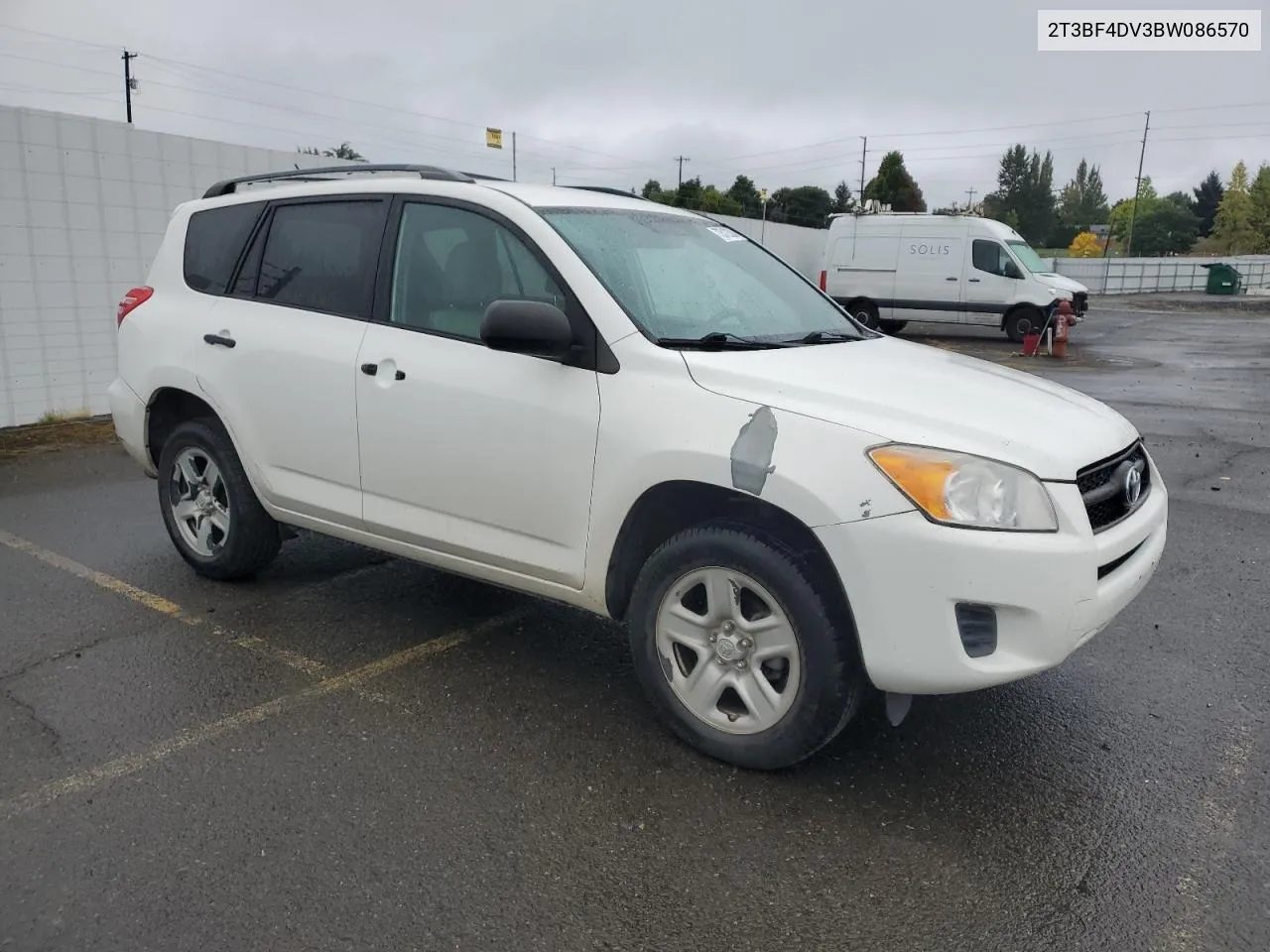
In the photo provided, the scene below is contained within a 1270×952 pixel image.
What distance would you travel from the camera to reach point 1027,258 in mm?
20219

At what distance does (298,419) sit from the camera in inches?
167

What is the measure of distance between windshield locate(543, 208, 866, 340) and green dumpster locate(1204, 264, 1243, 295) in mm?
49949

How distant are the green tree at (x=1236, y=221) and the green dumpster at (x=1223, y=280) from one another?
42.7 meters

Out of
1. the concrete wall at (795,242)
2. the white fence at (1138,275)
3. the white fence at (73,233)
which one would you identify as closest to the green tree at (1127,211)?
the white fence at (1138,275)

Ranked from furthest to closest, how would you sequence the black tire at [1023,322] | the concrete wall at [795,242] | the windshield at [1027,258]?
the concrete wall at [795,242] < the windshield at [1027,258] < the black tire at [1023,322]

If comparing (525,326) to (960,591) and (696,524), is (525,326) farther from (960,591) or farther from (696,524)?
(960,591)

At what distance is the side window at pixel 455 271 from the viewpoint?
3709 mm

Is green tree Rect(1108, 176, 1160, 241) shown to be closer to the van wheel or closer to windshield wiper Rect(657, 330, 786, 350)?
the van wheel

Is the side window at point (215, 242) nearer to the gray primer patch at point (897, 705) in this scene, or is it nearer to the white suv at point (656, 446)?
the white suv at point (656, 446)

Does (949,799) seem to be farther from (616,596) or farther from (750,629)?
(616,596)

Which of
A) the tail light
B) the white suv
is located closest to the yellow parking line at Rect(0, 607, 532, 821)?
the white suv

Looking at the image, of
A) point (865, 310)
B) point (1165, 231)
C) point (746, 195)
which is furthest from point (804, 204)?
point (865, 310)

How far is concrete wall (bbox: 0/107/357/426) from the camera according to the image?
27.8 ft

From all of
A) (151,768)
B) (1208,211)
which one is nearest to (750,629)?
(151,768)
